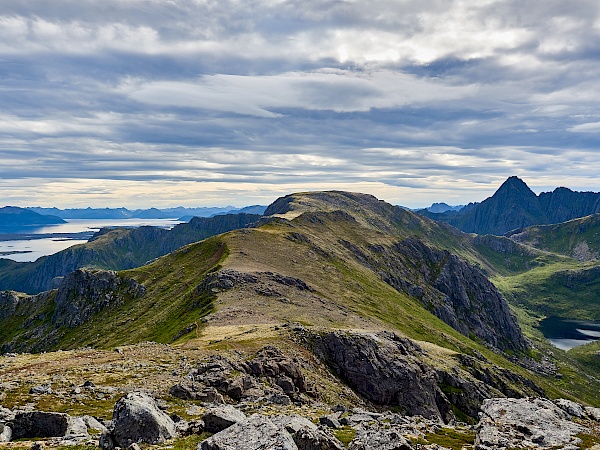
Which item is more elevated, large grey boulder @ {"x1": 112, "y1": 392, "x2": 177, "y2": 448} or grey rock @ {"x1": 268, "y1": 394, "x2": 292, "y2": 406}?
large grey boulder @ {"x1": 112, "y1": 392, "x2": 177, "y2": 448}

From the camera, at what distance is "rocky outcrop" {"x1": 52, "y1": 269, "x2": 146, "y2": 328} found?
577 feet

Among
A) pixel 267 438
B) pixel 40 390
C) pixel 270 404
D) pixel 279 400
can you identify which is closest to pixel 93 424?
pixel 40 390

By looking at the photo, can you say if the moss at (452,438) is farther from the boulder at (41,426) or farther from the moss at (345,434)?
the boulder at (41,426)

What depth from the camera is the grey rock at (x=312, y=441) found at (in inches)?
993

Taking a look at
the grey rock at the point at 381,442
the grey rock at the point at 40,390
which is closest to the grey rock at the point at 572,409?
the grey rock at the point at 381,442

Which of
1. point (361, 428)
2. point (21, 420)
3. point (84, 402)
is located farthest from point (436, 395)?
point (21, 420)

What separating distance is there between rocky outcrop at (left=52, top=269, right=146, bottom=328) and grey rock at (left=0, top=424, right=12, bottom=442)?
154343 millimetres

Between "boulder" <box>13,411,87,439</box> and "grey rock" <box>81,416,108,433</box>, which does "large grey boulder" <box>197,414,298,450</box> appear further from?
"boulder" <box>13,411,87,439</box>

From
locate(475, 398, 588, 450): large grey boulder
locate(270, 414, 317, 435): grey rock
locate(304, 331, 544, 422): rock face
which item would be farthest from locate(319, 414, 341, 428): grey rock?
locate(304, 331, 544, 422): rock face

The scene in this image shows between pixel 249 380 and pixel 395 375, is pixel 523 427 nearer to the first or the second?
pixel 249 380

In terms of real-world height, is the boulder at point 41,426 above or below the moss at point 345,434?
above

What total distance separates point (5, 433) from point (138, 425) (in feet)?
30.0

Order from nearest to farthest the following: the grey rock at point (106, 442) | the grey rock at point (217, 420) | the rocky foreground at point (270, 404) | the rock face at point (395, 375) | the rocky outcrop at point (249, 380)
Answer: the grey rock at point (106, 442)
the rocky foreground at point (270, 404)
the grey rock at point (217, 420)
the rocky outcrop at point (249, 380)
the rock face at point (395, 375)

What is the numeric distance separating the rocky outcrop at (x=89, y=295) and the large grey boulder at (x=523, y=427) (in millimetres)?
162723
